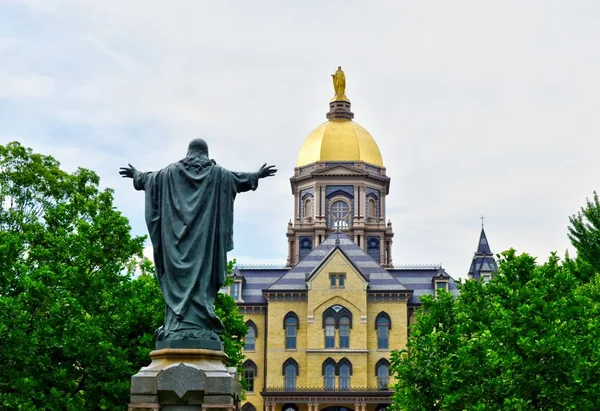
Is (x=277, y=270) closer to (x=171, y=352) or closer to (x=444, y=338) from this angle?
(x=444, y=338)

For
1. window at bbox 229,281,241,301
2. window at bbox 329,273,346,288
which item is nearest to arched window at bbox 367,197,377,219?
window at bbox 229,281,241,301

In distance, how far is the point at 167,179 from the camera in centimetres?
1234

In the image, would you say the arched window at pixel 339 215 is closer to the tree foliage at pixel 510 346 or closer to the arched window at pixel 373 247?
the arched window at pixel 373 247

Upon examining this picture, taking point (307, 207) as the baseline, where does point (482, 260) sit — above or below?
below

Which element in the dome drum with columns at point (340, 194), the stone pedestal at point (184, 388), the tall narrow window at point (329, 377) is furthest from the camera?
the dome drum with columns at point (340, 194)

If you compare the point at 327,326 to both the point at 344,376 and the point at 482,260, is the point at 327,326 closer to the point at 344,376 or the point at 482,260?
the point at 344,376

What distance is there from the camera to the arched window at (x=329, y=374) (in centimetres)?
7106

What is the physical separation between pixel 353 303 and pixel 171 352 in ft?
200

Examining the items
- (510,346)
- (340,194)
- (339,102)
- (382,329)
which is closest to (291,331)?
(382,329)

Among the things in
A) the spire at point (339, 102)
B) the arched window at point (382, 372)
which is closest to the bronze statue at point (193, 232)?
the arched window at point (382, 372)

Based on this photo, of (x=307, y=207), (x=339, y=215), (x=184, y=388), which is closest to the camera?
(x=184, y=388)

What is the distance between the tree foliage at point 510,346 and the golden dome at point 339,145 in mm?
60048

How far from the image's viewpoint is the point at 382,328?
72500 mm

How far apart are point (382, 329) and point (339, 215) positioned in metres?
22.3
